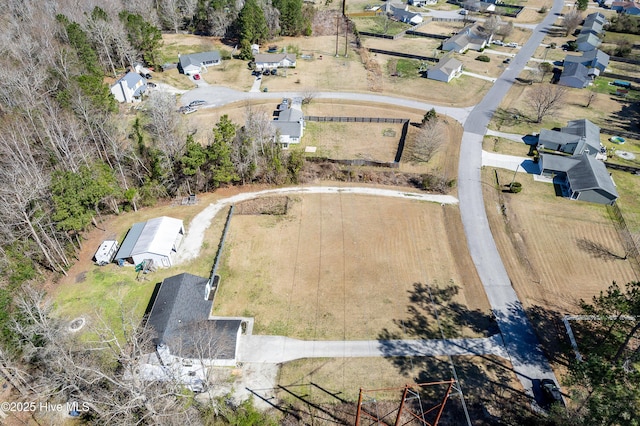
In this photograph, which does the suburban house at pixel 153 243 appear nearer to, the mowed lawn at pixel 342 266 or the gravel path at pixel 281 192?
the gravel path at pixel 281 192

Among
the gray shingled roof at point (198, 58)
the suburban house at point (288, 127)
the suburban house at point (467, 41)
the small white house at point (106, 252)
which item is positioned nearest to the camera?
the small white house at point (106, 252)

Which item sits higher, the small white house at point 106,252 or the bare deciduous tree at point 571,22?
the bare deciduous tree at point 571,22

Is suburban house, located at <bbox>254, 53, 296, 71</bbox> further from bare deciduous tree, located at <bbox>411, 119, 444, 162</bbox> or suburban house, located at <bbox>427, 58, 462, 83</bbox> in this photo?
bare deciduous tree, located at <bbox>411, 119, 444, 162</bbox>

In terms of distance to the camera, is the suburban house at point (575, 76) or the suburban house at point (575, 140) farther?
the suburban house at point (575, 76)

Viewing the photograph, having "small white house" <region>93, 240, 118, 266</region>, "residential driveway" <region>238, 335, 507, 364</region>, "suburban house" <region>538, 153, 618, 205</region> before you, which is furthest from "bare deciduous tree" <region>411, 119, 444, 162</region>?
"small white house" <region>93, 240, 118, 266</region>

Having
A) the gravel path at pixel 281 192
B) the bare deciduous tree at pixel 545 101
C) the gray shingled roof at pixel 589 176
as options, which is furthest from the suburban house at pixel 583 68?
the gravel path at pixel 281 192

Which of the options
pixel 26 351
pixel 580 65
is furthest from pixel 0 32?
pixel 580 65
